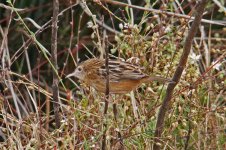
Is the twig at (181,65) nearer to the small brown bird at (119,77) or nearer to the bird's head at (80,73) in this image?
the small brown bird at (119,77)

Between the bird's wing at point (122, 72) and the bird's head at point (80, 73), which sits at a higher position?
Result: the bird's wing at point (122, 72)

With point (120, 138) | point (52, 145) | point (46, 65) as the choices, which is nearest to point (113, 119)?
point (120, 138)

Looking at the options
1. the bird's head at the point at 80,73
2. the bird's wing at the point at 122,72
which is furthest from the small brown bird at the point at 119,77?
the bird's head at the point at 80,73

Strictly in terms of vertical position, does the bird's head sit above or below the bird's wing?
below

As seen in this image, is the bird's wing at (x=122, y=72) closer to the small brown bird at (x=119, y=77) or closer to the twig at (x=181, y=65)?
the small brown bird at (x=119, y=77)

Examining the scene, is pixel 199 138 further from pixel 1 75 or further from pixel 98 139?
pixel 1 75

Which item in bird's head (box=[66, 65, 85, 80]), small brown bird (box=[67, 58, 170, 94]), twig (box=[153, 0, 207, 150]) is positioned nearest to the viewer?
twig (box=[153, 0, 207, 150])

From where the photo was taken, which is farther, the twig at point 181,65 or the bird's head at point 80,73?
the bird's head at point 80,73

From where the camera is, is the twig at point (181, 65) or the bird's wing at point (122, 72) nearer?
the twig at point (181, 65)

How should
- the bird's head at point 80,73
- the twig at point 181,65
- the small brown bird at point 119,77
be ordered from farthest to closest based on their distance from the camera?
the bird's head at point 80,73 < the small brown bird at point 119,77 < the twig at point 181,65

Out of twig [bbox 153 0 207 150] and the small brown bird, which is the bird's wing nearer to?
the small brown bird

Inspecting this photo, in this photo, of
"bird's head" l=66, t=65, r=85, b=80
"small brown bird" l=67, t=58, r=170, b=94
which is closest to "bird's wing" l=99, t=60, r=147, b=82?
"small brown bird" l=67, t=58, r=170, b=94

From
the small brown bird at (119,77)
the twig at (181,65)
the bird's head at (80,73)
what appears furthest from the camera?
the bird's head at (80,73)

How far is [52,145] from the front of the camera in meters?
3.90
